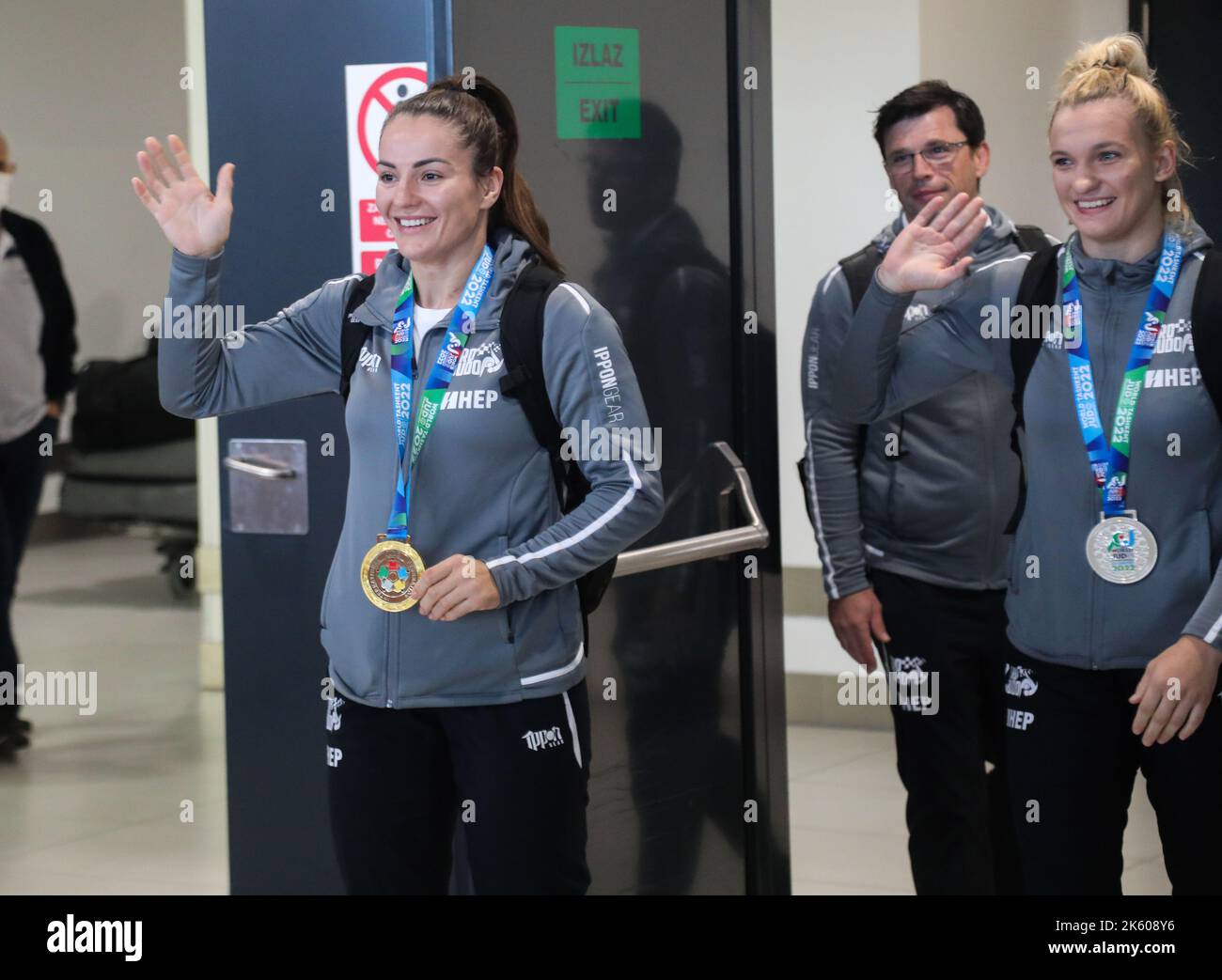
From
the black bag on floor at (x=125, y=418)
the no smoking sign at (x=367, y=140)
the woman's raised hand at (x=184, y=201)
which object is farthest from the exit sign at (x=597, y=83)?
the black bag on floor at (x=125, y=418)

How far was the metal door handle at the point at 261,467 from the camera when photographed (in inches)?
124

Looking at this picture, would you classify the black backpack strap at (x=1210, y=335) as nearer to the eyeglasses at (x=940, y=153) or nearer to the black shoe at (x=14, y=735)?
the eyeglasses at (x=940, y=153)

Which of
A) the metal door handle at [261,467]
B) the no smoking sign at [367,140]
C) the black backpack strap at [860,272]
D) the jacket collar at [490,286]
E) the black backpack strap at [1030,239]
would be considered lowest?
the metal door handle at [261,467]

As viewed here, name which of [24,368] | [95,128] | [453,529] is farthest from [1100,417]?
[95,128]

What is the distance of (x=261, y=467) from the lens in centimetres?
317

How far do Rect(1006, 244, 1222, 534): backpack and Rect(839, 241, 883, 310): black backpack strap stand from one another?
787 millimetres

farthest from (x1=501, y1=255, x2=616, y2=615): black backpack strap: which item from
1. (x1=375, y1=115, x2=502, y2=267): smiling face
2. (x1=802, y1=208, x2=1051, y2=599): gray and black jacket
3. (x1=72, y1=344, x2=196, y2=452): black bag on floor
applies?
(x1=72, y1=344, x2=196, y2=452): black bag on floor

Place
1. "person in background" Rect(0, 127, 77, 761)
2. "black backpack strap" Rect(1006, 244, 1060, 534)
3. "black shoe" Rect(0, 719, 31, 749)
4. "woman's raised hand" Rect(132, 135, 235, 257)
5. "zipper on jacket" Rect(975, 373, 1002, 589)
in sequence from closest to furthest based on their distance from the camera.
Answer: "woman's raised hand" Rect(132, 135, 235, 257), "black backpack strap" Rect(1006, 244, 1060, 534), "zipper on jacket" Rect(975, 373, 1002, 589), "person in background" Rect(0, 127, 77, 761), "black shoe" Rect(0, 719, 31, 749)

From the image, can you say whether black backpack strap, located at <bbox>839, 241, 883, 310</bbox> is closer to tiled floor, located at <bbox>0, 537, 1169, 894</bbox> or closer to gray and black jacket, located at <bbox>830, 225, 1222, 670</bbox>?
gray and black jacket, located at <bbox>830, 225, 1222, 670</bbox>

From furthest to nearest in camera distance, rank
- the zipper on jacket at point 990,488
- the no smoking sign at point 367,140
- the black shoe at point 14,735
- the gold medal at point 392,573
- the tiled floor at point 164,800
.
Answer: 1. the black shoe at point 14,735
2. the tiled floor at point 164,800
3. the zipper on jacket at point 990,488
4. the no smoking sign at point 367,140
5. the gold medal at point 392,573

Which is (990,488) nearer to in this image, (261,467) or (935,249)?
(935,249)

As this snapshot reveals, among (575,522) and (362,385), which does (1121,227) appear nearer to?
(575,522)

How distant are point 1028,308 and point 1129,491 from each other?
1.04ft

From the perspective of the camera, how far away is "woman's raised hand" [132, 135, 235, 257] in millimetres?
2445
